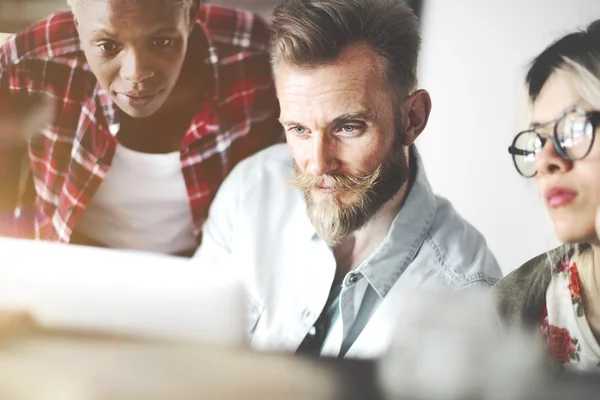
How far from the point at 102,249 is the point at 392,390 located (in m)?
0.74

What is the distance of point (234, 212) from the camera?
147 centimetres

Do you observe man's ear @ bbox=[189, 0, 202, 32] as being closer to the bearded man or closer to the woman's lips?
the bearded man

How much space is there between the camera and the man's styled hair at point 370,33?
1.27 metres

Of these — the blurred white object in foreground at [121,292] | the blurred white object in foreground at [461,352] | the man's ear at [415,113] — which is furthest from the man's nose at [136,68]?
the blurred white object in foreground at [461,352]

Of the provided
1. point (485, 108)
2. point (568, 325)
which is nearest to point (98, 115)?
point (485, 108)

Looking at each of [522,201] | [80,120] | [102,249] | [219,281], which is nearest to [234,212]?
[219,281]

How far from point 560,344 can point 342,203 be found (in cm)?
52

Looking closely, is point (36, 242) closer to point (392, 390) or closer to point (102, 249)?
point (102, 249)

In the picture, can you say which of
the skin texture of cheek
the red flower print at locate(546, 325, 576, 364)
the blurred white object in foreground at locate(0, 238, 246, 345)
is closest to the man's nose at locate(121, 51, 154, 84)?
the skin texture of cheek

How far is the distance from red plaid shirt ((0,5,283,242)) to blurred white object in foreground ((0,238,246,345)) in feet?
0.24

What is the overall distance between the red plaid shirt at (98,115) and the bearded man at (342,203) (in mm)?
54

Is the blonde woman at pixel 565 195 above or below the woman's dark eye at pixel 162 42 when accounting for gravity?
below

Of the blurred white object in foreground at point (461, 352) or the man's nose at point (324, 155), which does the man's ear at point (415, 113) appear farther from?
the blurred white object in foreground at point (461, 352)

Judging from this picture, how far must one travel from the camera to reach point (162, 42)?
1.46 metres
